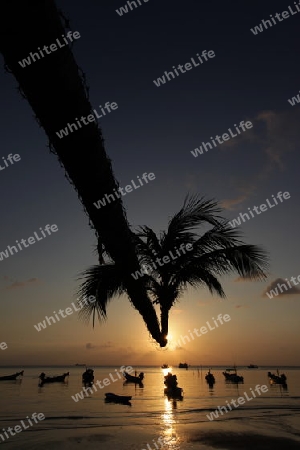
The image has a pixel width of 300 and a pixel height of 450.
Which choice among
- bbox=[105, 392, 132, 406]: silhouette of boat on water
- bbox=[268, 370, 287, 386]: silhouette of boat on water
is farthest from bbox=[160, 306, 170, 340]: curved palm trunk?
bbox=[268, 370, 287, 386]: silhouette of boat on water

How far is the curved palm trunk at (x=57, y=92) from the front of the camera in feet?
5.04

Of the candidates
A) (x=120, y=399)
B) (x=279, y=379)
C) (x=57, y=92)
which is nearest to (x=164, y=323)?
(x=57, y=92)

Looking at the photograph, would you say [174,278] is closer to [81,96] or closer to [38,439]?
[38,439]

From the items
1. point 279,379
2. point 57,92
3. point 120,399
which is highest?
point 57,92

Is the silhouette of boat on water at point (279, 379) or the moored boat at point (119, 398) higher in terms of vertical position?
the moored boat at point (119, 398)

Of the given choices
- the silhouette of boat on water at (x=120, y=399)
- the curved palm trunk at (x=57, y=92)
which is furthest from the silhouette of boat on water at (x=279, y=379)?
the curved palm trunk at (x=57, y=92)

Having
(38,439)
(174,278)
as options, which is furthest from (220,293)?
(38,439)

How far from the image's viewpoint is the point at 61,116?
6.29 ft

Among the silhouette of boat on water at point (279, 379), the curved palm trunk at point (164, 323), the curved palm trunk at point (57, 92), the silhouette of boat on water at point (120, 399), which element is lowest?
the silhouette of boat on water at point (279, 379)

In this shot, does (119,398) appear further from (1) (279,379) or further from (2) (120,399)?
(1) (279,379)

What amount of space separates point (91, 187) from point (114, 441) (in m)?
7.57

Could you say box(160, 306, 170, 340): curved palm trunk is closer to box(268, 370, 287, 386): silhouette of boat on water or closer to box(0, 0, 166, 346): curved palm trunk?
box(0, 0, 166, 346): curved palm trunk

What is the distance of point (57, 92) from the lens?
5.90 feet

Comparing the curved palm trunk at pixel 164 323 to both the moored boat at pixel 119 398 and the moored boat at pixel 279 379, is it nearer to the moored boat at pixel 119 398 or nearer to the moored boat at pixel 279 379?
the moored boat at pixel 119 398
